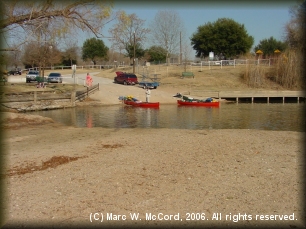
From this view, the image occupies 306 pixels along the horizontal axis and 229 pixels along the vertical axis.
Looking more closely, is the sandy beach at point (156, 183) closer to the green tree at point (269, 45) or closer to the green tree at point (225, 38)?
the green tree at point (225, 38)

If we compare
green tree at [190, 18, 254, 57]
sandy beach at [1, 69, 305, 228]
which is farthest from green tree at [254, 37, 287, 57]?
sandy beach at [1, 69, 305, 228]

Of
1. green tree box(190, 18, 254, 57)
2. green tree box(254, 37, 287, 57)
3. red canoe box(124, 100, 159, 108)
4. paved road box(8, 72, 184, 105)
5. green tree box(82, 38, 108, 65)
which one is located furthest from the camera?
green tree box(82, 38, 108, 65)

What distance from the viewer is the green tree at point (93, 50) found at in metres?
98.1

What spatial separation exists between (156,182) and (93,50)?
94.4 metres

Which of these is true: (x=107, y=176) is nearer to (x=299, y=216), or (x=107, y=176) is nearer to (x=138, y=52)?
(x=299, y=216)

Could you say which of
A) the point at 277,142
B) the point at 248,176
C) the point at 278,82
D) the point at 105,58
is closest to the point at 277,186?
the point at 248,176

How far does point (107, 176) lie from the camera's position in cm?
864

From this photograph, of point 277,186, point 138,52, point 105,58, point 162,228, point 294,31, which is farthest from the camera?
point 105,58

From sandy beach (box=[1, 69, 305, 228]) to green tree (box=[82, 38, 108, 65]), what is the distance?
287 feet

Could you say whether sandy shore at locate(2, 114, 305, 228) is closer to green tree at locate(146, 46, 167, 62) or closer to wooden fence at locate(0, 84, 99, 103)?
wooden fence at locate(0, 84, 99, 103)

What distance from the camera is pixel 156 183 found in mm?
8047

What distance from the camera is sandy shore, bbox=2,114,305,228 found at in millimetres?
6203

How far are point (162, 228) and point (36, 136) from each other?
39.0ft

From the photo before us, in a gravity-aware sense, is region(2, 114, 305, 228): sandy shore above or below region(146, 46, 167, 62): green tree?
below
